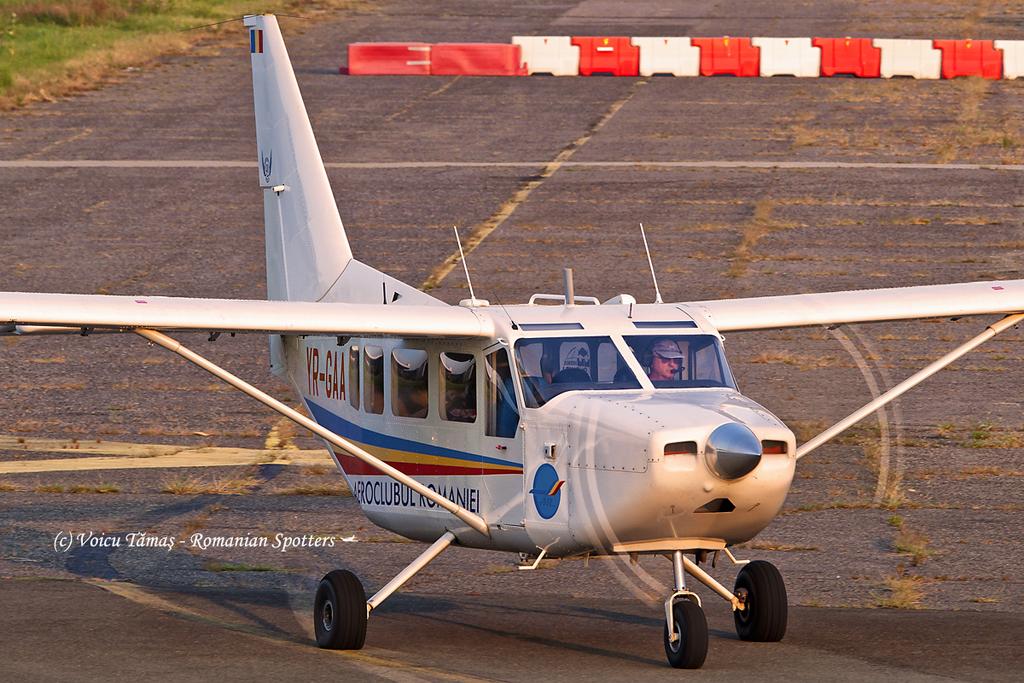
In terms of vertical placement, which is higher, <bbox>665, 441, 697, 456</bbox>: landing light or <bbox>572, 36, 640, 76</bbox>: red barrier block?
<bbox>572, 36, 640, 76</bbox>: red barrier block

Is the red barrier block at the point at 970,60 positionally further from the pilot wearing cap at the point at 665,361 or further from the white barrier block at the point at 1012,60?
the pilot wearing cap at the point at 665,361

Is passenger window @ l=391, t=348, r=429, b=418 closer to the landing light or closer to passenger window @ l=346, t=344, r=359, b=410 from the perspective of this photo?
passenger window @ l=346, t=344, r=359, b=410

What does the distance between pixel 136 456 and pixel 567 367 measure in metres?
9.60

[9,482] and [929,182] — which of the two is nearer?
[9,482]

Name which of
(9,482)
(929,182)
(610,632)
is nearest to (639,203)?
(929,182)

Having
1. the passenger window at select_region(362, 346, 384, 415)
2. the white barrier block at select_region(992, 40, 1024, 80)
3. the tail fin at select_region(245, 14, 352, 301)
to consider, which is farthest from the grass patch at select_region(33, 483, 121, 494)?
the white barrier block at select_region(992, 40, 1024, 80)

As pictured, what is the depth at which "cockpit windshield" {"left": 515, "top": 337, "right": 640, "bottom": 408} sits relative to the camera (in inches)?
470

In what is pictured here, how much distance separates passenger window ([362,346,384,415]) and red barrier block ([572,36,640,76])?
34104 millimetres

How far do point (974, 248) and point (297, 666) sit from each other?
2154 cm

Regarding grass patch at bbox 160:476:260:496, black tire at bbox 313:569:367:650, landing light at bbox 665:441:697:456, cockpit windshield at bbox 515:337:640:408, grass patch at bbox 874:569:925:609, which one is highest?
cockpit windshield at bbox 515:337:640:408

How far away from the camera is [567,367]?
12.1 m

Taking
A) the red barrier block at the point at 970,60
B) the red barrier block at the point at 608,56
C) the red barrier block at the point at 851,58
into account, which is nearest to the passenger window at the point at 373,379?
the red barrier block at the point at 608,56

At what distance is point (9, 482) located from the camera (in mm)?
19031

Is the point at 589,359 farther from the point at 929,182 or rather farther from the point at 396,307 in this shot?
the point at 929,182
